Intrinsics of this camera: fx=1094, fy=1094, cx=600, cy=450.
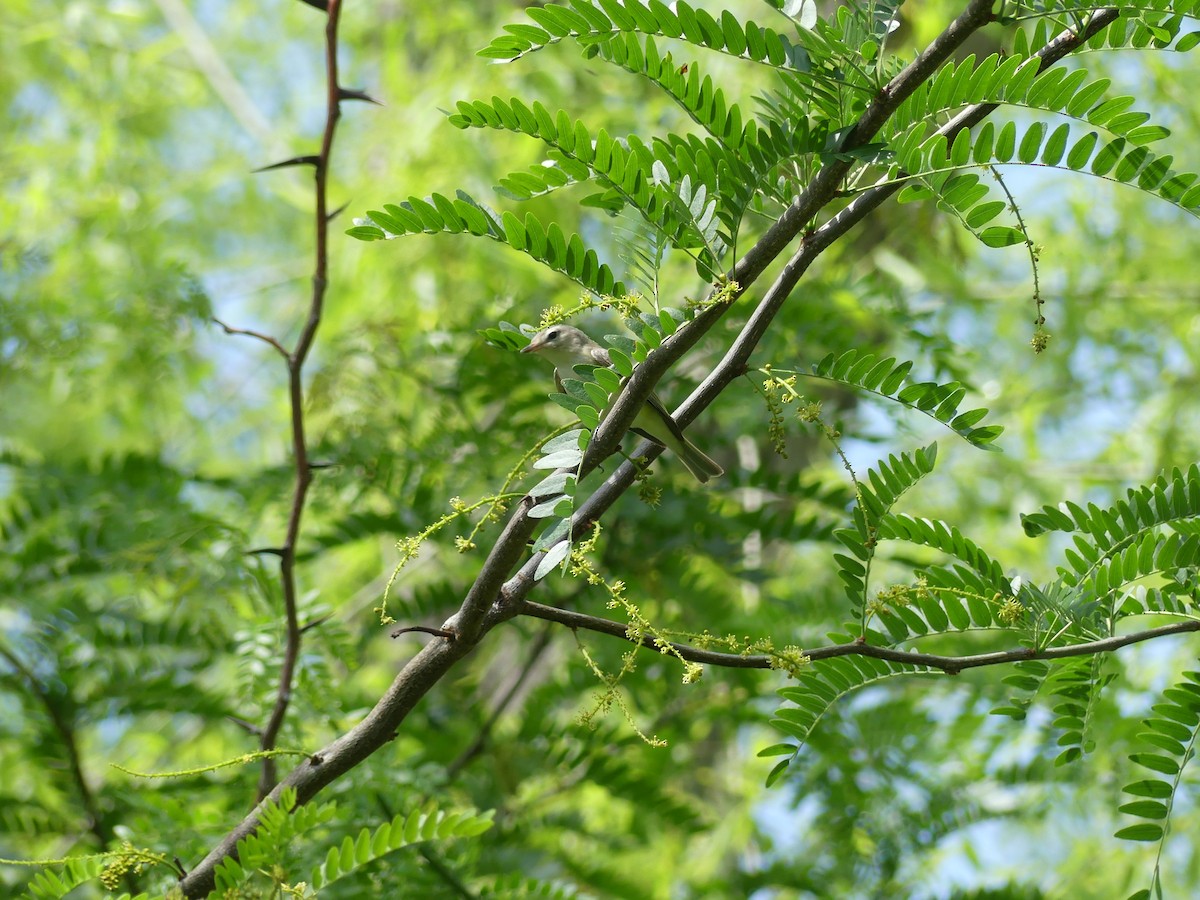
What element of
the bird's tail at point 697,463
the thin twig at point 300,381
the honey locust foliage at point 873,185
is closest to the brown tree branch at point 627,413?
the honey locust foliage at point 873,185

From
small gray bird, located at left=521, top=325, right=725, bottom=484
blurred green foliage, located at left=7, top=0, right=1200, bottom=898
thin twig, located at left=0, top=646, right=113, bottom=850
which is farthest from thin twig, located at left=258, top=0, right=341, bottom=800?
thin twig, located at left=0, top=646, right=113, bottom=850

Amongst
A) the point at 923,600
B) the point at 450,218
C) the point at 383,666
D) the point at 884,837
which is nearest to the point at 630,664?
the point at 923,600

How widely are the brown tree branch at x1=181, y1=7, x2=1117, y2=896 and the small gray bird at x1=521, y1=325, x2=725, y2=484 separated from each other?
0.53m

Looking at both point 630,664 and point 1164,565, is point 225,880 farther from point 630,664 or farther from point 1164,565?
point 1164,565

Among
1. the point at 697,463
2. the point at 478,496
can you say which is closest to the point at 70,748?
the point at 478,496

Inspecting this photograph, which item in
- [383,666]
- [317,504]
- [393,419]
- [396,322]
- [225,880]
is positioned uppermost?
[396,322]

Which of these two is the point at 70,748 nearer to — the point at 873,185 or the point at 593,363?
the point at 593,363

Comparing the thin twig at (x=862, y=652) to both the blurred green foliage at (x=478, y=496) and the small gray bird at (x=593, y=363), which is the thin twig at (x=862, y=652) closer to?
the blurred green foliage at (x=478, y=496)

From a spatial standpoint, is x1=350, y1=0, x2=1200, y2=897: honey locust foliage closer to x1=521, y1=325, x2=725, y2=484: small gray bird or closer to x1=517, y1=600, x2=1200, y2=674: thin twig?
x1=517, y1=600, x2=1200, y2=674: thin twig

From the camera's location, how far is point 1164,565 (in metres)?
1.41

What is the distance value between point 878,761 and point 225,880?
223cm

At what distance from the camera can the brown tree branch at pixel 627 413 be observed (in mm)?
1222

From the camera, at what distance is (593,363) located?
2.19 m

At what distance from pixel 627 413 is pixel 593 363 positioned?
0.95 m
